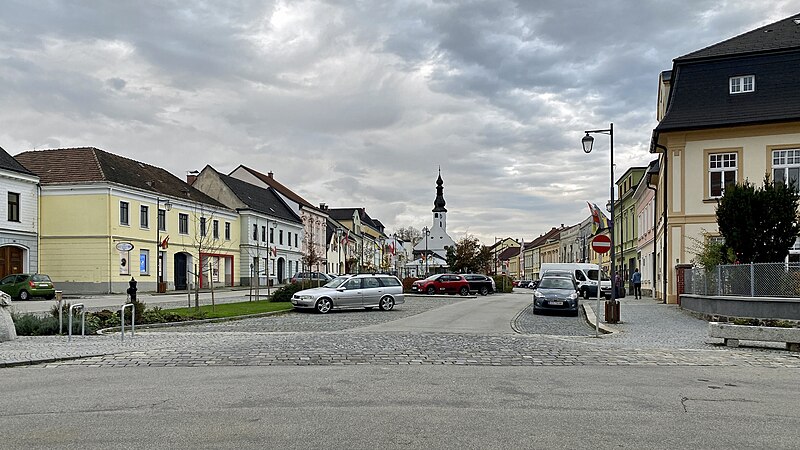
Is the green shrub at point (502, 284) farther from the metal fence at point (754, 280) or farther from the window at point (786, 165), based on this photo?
the metal fence at point (754, 280)

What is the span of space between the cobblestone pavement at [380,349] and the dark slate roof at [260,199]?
50566mm

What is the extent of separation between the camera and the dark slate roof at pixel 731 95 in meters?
29.8

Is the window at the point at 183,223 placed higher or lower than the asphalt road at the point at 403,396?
higher

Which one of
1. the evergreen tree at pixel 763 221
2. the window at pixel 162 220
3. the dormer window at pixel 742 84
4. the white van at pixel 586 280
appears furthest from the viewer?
the window at pixel 162 220

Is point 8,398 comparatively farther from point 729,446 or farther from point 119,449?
point 729,446

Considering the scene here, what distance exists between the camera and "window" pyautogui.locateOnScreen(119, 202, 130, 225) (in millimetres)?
47344

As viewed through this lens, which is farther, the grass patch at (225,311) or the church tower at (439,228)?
the church tower at (439,228)

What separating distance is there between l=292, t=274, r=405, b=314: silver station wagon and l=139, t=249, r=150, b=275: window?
83.1ft

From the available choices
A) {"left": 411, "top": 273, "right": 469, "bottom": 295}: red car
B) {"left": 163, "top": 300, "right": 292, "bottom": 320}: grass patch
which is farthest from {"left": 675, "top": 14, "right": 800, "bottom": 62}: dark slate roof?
{"left": 411, "top": 273, "right": 469, "bottom": 295}: red car

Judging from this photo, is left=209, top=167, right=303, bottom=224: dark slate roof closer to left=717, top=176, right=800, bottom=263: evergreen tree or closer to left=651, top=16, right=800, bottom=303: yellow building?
left=651, top=16, right=800, bottom=303: yellow building

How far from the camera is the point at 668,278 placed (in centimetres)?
3316

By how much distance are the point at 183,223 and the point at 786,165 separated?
4216 centimetres

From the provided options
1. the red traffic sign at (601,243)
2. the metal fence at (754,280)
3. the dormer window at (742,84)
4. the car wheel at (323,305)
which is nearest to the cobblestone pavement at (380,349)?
the metal fence at (754,280)

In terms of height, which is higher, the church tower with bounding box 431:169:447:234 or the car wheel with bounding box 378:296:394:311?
the church tower with bounding box 431:169:447:234
